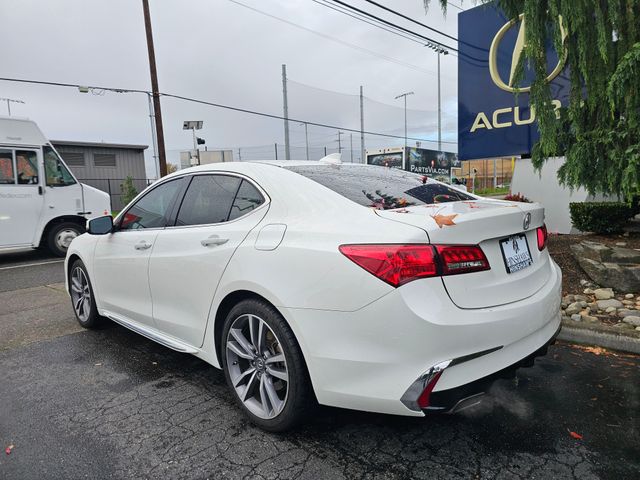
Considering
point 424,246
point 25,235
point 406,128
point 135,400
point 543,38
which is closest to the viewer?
point 424,246

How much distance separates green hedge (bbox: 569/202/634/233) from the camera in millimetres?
6414

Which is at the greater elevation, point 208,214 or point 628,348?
point 208,214

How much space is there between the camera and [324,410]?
279cm

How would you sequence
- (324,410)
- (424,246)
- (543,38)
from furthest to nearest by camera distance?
1. (543,38)
2. (324,410)
3. (424,246)

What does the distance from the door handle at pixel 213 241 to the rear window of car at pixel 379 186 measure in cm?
63

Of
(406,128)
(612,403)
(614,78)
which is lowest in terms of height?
(612,403)

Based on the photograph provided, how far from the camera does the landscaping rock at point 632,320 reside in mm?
3881

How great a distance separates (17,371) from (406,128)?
46458 millimetres

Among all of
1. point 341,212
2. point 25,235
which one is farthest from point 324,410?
point 25,235

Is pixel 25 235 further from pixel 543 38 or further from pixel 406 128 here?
pixel 406 128

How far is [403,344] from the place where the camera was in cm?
200

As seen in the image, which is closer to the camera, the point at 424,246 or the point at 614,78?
the point at 424,246

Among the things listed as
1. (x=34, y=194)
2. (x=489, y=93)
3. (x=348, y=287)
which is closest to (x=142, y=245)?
(x=348, y=287)

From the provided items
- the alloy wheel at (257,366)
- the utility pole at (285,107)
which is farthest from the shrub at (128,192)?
the alloy wheel at (257,366)
